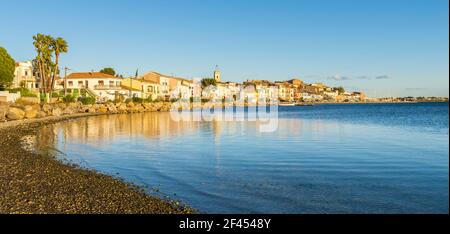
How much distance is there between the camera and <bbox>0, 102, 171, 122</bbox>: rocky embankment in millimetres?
49844

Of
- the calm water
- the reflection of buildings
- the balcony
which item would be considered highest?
the balcony

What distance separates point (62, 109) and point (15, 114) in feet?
63.4

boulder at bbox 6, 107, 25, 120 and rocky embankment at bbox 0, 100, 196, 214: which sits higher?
boulder at bbox 6, 107, 25, 120

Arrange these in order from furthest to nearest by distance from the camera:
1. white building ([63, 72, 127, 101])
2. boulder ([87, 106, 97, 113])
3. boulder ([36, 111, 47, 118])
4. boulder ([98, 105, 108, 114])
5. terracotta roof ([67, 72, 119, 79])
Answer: terracotta roof ([67, 72, 119, 79]), white building ([63, 72, 127, 101]), boulder ([98, 105, 108, 114]), boulder ([87, 106, 97, 113]), boulder ([36, 111, 47, 118])

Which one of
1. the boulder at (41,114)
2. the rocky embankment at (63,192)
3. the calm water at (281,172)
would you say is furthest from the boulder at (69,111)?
the rocky embankment at (63,192)

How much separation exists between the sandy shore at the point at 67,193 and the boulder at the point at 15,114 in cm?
3433

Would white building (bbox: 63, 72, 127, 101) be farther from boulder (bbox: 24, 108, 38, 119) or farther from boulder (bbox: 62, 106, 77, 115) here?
boulder (bbox: 24, 108, 38, 119)

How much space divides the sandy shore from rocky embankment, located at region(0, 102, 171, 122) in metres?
34.7

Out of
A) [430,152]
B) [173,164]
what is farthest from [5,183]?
[430,152]

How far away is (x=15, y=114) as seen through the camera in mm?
50156

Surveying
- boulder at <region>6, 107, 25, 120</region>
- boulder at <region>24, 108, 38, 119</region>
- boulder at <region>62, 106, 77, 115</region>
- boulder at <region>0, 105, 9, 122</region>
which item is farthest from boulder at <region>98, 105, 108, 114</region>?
boulder at <region>0, 105, 9, 122</region>
